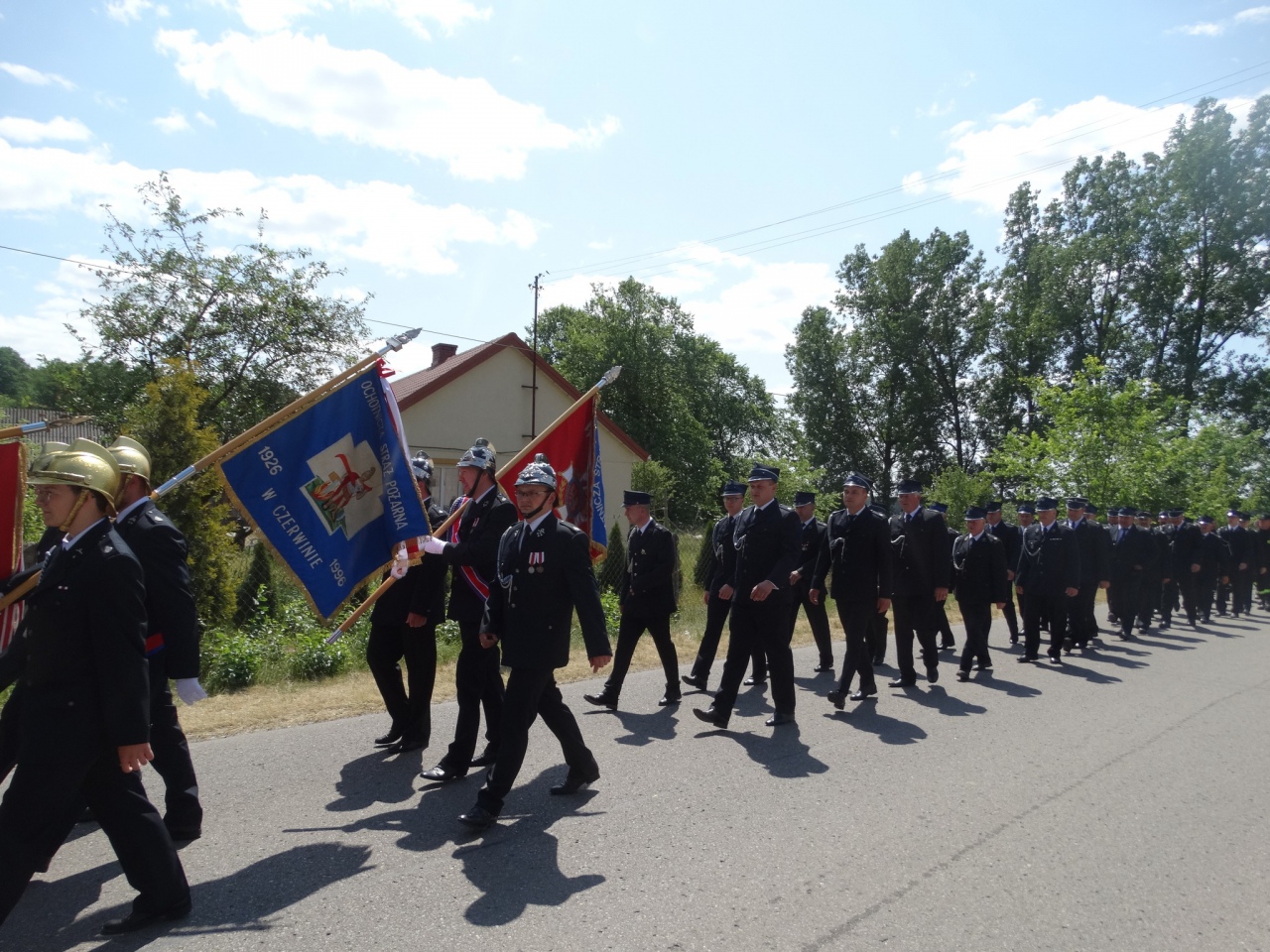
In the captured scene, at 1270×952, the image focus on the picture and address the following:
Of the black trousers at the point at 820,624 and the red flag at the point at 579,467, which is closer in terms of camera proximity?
the red flag at the point at 579,467

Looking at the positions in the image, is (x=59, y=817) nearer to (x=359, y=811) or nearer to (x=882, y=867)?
(x=359, y=811)

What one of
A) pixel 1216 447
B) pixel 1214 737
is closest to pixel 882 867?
pixel 1214 737

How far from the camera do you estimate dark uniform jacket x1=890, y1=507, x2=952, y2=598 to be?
359 inches

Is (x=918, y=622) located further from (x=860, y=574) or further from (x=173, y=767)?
(x=173, y=767)

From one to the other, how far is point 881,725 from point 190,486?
7460mm

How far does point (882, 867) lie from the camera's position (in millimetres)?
4117

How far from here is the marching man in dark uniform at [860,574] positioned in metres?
7.90

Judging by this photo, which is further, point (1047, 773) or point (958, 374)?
point (958, 374)

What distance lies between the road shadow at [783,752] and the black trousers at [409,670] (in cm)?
220

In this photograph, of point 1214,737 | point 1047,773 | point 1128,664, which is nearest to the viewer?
point 1047,773

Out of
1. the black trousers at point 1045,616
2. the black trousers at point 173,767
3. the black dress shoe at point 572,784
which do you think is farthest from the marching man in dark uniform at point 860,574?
the black trousers at point 173,767

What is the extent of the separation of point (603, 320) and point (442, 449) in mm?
20939

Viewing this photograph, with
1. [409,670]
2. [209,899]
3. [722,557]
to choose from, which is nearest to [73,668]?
[209,899]

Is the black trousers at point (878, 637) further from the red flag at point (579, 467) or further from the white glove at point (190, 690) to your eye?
the white glove at point (190, 690)
